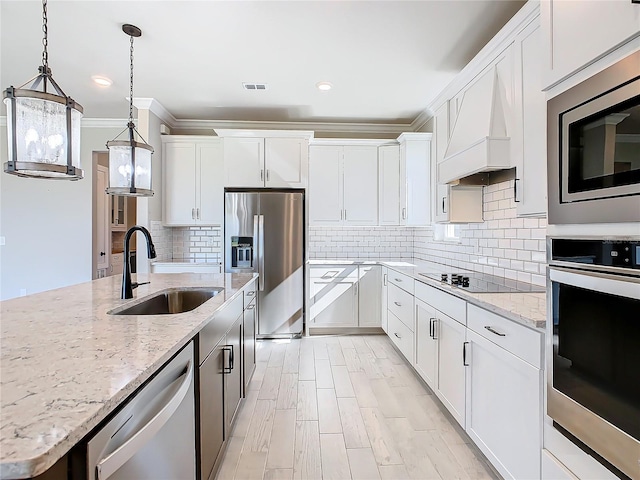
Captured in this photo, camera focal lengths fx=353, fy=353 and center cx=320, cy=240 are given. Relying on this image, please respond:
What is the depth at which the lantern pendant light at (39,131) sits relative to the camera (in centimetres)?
147

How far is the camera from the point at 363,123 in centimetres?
468

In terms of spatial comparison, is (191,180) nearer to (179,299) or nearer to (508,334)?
(179,299)

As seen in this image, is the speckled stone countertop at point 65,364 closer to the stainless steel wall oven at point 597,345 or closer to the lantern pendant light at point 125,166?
the lantern pendant light at point 125,166

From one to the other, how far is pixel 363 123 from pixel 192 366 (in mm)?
4027

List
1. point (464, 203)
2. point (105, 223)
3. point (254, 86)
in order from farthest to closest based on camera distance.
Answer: point (105, 223)
point (254, 86)
point (464, 203)

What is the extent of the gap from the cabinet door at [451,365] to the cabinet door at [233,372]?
1336mm

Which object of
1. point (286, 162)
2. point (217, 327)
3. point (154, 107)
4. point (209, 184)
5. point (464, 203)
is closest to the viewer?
point (217, 327)

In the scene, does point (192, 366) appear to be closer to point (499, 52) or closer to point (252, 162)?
point (499, 52)

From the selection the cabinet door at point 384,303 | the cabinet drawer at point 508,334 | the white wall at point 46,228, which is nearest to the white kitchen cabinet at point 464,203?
the cabinet door at point 384,303

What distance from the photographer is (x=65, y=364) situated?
3.06 feet

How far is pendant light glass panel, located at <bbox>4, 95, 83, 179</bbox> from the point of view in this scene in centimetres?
147

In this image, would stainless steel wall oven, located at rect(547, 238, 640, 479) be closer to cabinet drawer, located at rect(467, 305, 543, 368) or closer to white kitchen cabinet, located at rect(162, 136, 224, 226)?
cabinet drawer, located at rect(467, 305, 543, 368)

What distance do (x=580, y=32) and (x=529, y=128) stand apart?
84 centimetres

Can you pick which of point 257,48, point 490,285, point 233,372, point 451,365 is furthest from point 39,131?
point 490,285
